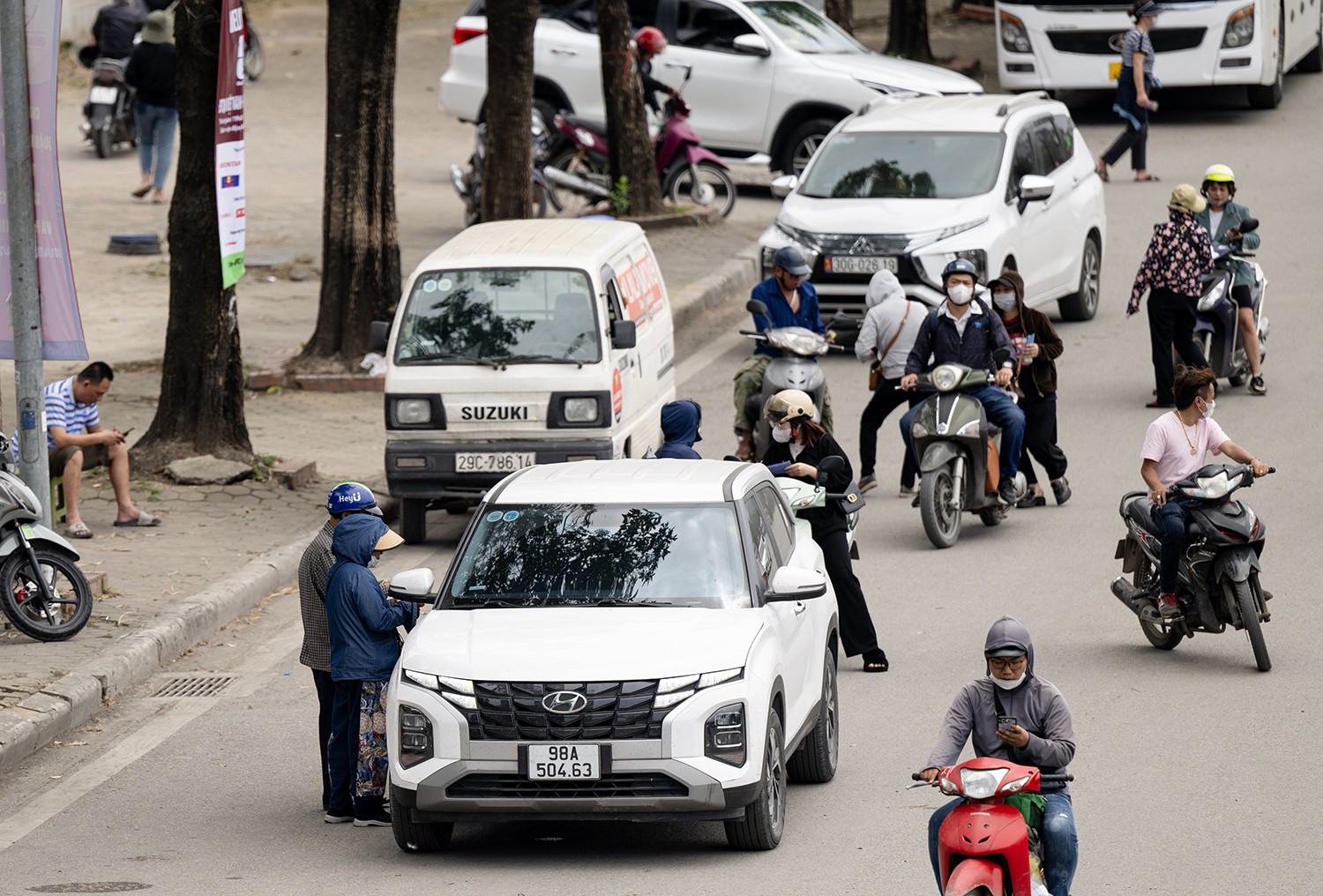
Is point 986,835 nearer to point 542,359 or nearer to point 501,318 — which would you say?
point 542,359

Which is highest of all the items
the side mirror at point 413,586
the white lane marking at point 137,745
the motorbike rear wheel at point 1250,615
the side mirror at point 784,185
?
the side mirror at point 784,185

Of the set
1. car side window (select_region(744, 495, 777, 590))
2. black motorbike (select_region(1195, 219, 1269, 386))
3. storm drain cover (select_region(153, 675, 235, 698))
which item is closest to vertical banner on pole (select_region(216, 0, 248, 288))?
storm drain cover (select_region(153, 675, 235, 698))

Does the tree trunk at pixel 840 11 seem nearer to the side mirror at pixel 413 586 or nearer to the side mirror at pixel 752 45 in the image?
the side mirror at pixel 752 45

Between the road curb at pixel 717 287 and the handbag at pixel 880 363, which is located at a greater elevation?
the handbag at pixel 880 363

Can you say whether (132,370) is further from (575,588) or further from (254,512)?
(575,588)

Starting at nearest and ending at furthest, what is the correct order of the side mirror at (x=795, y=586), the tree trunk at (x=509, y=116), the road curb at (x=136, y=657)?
the side mirror at (x=795, y=586) → the road curb at (x=136, y=657) → the tree trunk at (x=509, y=116)

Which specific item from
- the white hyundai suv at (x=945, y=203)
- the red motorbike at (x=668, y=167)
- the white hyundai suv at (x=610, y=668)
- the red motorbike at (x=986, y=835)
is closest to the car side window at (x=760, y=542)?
the white hyundai suv at (x=610, y=668)

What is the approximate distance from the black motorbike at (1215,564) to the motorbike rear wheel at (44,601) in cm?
572

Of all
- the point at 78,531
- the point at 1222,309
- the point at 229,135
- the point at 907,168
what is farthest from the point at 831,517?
the point at 907,168

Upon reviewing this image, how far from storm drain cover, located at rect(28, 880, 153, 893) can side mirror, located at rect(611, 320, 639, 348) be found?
630 centimetres

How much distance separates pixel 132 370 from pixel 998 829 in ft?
43.3

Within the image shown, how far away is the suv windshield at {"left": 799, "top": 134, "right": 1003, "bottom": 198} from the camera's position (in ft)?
60.1

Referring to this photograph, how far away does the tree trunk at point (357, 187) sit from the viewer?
17.0 metres

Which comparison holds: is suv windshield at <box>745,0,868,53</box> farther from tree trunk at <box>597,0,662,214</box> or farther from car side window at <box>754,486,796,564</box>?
car side window at <box>754,486,796,564</box>
